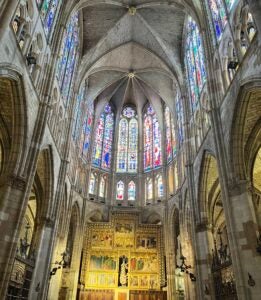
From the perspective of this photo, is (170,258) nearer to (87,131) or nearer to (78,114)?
(87,131)

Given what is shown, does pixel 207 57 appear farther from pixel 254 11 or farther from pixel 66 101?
pixel 66 101

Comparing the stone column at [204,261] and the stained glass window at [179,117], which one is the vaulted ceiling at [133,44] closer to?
the stained glass window at [179,117]

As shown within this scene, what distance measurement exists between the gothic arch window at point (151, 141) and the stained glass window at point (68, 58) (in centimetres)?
1200

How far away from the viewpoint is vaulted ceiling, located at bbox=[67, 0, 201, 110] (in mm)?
24973

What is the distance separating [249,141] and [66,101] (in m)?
12.9

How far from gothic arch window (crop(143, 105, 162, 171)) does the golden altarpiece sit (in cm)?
603

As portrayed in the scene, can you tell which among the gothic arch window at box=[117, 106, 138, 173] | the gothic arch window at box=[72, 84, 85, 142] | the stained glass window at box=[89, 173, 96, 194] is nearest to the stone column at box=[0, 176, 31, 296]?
the gothic arch window at box=[72, 84, 85, 142]

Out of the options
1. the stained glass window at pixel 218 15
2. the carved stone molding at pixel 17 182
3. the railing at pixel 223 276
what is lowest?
the railing at pixel 223 276

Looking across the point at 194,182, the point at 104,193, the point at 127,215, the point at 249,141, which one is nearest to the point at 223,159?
the point at 249,141

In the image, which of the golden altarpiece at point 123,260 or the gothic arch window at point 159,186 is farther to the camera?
the gothic arch window at point 159,186

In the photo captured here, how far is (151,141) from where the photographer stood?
32.4 meters

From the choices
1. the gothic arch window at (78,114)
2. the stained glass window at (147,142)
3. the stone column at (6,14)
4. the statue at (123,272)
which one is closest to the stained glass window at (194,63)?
the gothic arch window at (78,114)

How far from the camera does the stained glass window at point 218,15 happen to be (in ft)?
51.4

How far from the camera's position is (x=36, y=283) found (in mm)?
15414
